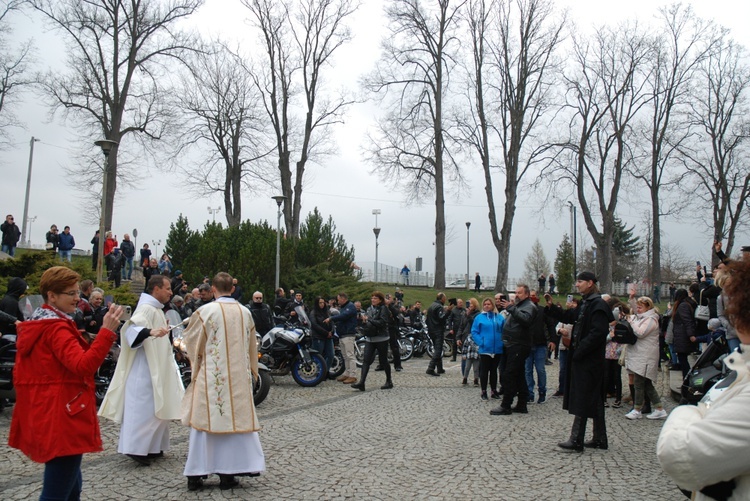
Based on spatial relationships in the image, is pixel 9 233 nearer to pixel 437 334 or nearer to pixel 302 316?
pixel 302 316

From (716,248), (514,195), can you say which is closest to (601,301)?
(716,248)

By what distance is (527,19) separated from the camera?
1252 inches

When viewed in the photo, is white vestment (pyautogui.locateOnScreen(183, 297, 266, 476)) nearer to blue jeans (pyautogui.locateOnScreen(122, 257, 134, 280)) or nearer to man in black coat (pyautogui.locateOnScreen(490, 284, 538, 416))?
man in black coat (pyautogui.locateOnScreen(490, 284, 538, 416))

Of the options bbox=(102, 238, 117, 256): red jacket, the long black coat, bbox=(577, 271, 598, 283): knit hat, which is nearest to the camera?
the long black coat

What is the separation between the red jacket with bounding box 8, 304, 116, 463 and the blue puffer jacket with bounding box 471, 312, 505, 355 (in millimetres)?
8160

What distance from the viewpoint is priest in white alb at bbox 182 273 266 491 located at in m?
5.52

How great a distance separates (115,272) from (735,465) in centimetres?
2278

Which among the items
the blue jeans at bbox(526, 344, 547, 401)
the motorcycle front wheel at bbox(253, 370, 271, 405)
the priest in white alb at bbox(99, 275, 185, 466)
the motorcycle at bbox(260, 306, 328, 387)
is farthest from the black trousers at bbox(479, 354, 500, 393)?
the priest in white alb at bbox(99, 275, 185, 466)

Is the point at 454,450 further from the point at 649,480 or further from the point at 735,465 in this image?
the point at 735,465

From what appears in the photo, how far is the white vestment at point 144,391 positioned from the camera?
6.16 metres

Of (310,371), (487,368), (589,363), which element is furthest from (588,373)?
(310,371)

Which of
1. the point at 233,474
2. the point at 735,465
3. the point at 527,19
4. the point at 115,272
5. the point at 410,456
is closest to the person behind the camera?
the point at 735,465

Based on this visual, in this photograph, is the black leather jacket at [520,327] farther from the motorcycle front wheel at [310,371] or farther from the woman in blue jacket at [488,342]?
the motorcycle front wheel at [310,371]

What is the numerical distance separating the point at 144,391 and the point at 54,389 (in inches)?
107
